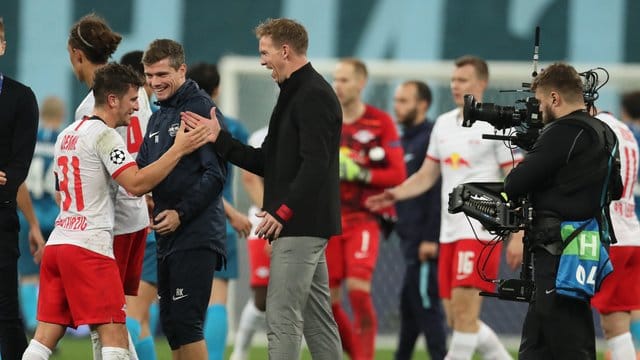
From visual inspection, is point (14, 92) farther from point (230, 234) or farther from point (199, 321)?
point (230, 234)

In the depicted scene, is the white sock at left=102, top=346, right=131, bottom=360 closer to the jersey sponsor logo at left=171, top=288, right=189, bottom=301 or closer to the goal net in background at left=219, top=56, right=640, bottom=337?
the jersey sponsor logo at left=171, top=288, right=189, bottom=301

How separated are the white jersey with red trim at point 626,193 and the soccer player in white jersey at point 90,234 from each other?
278 cm

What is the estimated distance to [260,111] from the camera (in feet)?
40.8

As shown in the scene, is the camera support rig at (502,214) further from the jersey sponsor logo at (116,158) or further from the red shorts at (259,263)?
the red shorts at (259,263)

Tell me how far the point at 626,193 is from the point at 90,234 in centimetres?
340

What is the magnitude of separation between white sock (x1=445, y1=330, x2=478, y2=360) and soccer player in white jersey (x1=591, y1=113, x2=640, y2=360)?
86 cm

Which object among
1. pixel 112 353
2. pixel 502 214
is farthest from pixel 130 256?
pixel 502 214

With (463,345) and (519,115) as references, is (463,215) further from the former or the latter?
(519,115)

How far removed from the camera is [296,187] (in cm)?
613

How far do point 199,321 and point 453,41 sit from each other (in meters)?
7.78

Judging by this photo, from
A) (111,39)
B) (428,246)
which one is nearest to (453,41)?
(428,246)

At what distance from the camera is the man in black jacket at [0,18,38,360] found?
6766 millimetres

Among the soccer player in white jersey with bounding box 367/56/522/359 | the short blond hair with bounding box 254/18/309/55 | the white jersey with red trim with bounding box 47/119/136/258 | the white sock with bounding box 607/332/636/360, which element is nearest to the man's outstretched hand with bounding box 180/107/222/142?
the white jersey with red trim with bounding box 47/119/136/258

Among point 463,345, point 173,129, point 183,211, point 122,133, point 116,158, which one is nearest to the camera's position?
point 116,158
